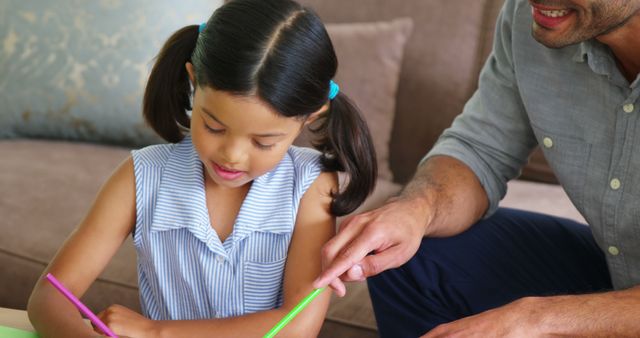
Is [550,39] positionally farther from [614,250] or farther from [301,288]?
[301,288]

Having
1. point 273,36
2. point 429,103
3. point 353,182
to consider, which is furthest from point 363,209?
point 273,36

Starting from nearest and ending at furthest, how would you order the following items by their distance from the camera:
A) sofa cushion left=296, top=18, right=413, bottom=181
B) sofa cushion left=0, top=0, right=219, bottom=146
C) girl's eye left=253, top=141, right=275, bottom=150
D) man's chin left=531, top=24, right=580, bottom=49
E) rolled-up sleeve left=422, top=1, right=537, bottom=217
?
girl's eye left=253, top=141, right=275, bottom=150 → man's chin left=531, top=24, right=580, bottom=49 → rolled-up sleeve left=422, top=1, right=537, bottom=217 → sofa cushion left=296, top=18, right=413, bottom=181 → sofa cushion left=0, top=0, right=219, bottom=146

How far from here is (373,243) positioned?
158cm

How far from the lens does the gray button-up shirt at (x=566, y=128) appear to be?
1.78m

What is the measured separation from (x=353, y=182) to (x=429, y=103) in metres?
1.05

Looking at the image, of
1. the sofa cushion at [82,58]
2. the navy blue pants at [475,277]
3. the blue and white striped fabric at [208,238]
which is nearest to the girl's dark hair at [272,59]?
the blue and white striped fabric at [208,238]

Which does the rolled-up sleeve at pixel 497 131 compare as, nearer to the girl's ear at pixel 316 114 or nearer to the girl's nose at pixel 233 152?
the girl's ear at pixel 316 114

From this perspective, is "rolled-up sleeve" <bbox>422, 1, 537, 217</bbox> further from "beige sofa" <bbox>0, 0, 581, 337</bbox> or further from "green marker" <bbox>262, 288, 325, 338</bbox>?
"green marker" <bbox>262, 288, 325, 338</bbox>

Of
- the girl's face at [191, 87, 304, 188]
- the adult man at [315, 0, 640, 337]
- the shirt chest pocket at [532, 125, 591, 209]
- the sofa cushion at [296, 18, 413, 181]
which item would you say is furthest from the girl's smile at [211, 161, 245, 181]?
the sofa cushion at [296, 18, 413, 181]

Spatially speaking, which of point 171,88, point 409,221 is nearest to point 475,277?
point 409,221

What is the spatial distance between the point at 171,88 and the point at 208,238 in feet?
0.84

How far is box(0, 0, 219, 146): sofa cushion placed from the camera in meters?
2.69

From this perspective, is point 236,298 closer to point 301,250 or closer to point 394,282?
point 301,250

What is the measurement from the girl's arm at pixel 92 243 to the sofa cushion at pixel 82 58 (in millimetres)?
1128
